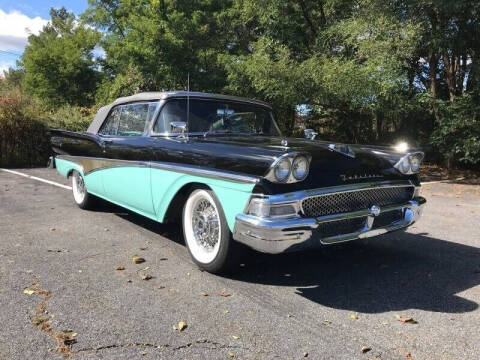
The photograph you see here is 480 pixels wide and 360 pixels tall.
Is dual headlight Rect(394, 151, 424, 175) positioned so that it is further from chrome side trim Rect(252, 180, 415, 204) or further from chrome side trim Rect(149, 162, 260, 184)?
chrome side trim Rect(149, 162, 260, 184)

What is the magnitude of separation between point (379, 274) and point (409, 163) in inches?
42.1

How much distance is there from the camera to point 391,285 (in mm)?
4027

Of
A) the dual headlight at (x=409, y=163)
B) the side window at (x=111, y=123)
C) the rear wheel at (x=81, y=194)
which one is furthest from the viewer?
the rear wheel at (x=81, y=194)

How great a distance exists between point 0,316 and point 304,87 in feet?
34.2

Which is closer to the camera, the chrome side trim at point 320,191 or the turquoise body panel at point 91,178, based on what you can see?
the chrome side trim at point 320,191

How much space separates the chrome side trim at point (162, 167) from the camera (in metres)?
3.82

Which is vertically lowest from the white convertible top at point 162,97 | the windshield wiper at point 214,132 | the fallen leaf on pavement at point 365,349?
the fallen leaf on pavement at point 365,349

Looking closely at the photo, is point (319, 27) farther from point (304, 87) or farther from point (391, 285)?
point (391, 285)

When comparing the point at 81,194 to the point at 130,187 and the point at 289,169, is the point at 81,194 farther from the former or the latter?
the point at 289,169

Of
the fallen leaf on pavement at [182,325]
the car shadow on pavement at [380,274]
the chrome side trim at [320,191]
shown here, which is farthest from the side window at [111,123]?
the fallen leaf on pavement at [182,325]

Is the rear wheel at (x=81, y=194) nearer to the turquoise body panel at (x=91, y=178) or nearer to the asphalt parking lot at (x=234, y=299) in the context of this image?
the turquoise body panel at (x=91, y=178)

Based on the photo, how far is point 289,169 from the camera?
142 inches

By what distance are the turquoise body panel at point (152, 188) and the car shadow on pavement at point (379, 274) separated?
1.83ft

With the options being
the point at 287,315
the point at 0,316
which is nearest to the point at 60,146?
the point at 0,316
